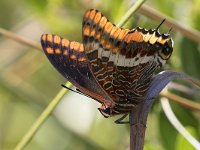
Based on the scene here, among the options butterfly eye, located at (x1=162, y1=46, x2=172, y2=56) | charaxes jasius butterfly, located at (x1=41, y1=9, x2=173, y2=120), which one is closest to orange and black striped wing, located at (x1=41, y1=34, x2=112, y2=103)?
charaxes jasius butterfly, located at (x1=41, y1=9, x2=173, y2=120)

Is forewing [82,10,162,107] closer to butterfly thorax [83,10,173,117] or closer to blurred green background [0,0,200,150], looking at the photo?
butterfly thorax [83,10,173,117]

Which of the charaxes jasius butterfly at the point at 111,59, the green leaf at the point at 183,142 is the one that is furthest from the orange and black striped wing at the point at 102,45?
the green leaf at the point at 183,142

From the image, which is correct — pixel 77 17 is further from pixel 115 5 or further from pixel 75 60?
pixel 75 60

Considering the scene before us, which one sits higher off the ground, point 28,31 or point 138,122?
point 28,31

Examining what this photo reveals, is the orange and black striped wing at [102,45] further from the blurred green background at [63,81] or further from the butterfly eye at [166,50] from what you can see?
the blurred green background at [63,81]

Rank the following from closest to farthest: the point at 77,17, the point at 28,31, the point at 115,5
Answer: the point at 115,5 < the point at 77,17 < the point at 28,31

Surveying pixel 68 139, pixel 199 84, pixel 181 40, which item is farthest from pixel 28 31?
pixel 199 84
